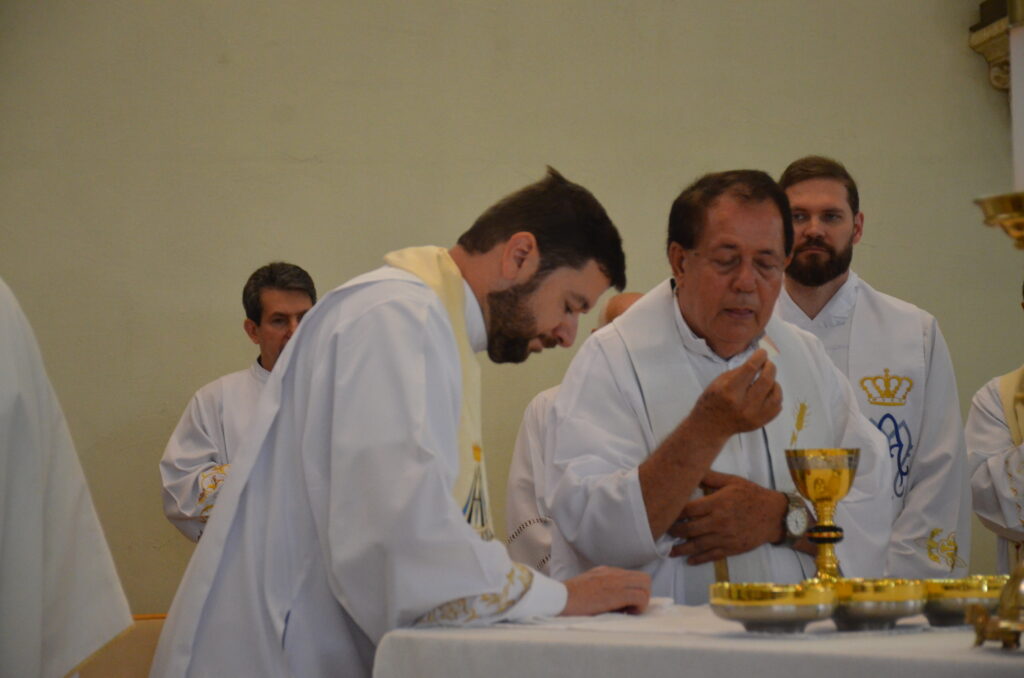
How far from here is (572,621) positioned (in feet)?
8.16

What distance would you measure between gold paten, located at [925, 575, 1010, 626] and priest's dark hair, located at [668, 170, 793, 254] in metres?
1.48

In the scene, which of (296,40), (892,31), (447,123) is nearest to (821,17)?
(892,31)

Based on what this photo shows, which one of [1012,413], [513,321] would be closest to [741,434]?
[513,321]

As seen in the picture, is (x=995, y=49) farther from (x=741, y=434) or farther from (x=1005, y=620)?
(x=1005, y=620)

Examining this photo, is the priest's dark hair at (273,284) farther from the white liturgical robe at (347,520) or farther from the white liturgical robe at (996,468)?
the white liturgical robe at (347,520)

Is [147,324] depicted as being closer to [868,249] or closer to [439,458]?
[868,249]

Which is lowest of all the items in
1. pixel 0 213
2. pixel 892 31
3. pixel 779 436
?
pixel 779 436

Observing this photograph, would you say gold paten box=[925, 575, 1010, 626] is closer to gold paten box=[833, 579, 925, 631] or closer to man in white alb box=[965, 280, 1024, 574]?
gold paten box=[833, 579, 925, 631]

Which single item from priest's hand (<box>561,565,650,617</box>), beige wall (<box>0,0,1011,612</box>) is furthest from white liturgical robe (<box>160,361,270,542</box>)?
priest's hand (<box>561,565,650,617</box>)

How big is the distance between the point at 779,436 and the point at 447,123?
412 cm

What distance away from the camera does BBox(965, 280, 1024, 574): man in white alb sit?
16.9 ft

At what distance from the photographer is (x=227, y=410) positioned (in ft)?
20.9

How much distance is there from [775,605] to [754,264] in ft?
5.16

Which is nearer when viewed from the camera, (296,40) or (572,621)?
(572,621)
